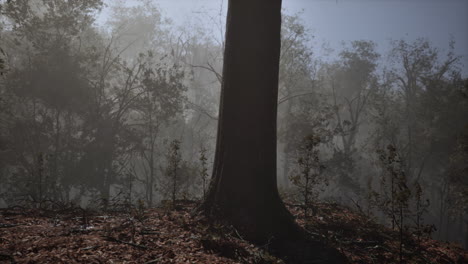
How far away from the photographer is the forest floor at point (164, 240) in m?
3.74

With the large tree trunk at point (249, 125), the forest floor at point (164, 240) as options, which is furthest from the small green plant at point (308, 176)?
the large tree trunk at point (249, 125)

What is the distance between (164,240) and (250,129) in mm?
2168

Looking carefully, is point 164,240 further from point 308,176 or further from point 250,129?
point 308,176

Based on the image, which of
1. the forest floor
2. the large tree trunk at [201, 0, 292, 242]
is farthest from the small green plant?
the large tree trunk at [201, 0, 292, 242]

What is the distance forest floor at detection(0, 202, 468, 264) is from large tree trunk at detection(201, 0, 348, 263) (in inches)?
18.7

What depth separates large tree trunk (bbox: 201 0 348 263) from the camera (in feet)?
16.6

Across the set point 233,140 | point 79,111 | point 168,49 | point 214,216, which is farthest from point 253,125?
point 168,49

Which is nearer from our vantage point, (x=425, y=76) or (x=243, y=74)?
(x=243, y=74)

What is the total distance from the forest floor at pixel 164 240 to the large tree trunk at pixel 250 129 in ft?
1.56

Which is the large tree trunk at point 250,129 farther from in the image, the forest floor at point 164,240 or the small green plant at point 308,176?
the small green plant at point 308,176

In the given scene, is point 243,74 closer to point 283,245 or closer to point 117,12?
point 283,245

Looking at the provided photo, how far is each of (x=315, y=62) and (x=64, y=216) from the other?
3368 centimetres

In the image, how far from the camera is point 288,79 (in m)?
32.2

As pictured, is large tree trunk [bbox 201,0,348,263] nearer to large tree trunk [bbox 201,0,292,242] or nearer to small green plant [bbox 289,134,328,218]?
large tree trunk [bbox 201,0,292,242]
